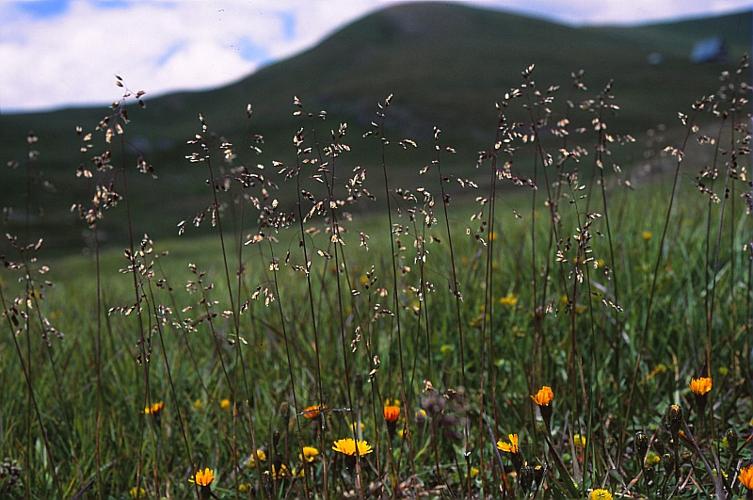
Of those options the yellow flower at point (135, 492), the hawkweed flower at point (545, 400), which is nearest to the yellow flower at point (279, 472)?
the yellow flower at point (135, 492)

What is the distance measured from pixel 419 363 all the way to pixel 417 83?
94212 millimetres

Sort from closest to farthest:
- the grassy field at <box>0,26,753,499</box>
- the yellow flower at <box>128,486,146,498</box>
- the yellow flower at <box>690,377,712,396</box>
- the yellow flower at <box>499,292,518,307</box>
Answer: the grassy field at <box>0,26,753,499</box> → the yellow flower at <box>690,377,712,396</box> → the yellow flower at <box>128,486,146,498</box> → the yellow flower at <box>499,292,518,307</box>

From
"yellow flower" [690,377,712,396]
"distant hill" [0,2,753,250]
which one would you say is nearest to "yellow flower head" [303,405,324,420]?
"yellow flower" [690,377,712,396]

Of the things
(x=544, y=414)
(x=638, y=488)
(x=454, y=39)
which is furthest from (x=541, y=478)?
(x=454, y=39)

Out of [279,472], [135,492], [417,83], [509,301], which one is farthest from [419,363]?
[417,83]

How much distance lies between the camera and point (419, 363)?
288 centimetres

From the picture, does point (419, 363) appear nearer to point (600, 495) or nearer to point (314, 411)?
point (314, 411)

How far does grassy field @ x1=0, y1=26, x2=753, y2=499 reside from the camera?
1.63 meters

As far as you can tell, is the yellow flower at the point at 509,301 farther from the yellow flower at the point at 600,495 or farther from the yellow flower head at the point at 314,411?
the yellow flower at the point at 600,495

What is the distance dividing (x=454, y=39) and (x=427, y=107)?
45.1 m

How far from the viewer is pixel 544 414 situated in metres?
1.74

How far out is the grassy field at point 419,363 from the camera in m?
1.63

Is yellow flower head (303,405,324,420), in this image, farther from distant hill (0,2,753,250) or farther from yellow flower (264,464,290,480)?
distant hill (0,2,753,250)

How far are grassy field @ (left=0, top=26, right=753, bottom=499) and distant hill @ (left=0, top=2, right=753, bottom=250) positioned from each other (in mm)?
55226
